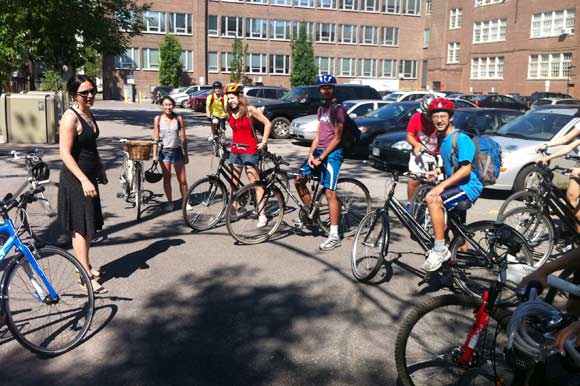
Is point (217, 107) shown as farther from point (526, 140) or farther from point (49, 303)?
point (49, 303)

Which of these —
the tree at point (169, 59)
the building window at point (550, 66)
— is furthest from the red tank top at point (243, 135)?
the tree at point (169, 59)

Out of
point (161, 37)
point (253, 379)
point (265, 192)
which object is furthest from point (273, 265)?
point (161, 37)

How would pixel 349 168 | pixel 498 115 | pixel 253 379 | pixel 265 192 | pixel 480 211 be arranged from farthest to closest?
pixel 349 168 → pixel 498 115 → pixel 480 211 → pixel 265 192 → pixel 253 379

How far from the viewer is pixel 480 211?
377 inches

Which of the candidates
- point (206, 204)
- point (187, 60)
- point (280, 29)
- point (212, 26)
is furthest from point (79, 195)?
point (280, 29)

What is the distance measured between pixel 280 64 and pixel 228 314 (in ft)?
216

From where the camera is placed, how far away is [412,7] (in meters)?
74.1

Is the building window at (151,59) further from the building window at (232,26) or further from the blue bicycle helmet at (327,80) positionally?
the blue bicycle helmet at (327,80)

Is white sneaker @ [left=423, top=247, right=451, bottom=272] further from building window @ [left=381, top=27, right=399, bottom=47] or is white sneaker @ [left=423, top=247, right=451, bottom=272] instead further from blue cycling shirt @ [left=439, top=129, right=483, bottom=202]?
building window @ [left=381, top=27, right=399, bottom=47]

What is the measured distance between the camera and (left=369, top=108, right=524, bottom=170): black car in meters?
12.5

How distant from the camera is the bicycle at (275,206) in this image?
7219 millimetres

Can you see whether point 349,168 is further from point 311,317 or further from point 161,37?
point 161,37

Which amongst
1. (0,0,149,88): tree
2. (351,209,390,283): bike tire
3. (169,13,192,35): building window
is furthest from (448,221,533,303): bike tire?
(169,13,192,35): building window

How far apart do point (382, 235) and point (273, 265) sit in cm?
137
